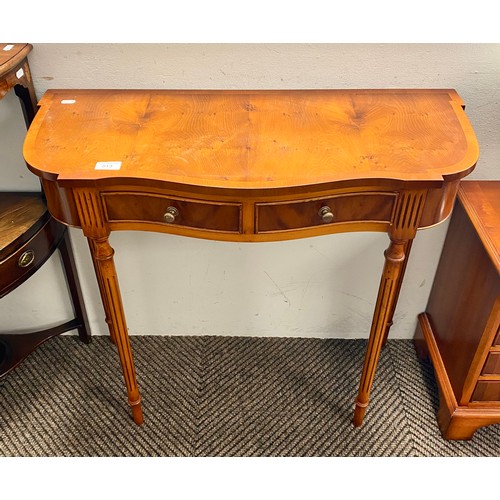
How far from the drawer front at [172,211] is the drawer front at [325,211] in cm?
6

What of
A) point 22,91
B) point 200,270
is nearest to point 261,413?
point 200,270

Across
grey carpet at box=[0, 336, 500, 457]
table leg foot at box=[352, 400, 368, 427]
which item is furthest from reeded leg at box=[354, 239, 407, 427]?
grey carpet at box=[0, 336, 500, 457]

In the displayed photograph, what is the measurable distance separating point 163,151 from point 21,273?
0.48 m

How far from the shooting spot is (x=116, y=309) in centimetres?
127

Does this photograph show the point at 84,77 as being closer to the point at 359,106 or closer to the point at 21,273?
the point at 21,273

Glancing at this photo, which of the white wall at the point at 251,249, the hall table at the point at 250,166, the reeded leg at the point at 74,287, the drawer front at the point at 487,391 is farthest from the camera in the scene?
the reeded leg at the point at 74,287

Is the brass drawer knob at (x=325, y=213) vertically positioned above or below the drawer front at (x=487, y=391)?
above

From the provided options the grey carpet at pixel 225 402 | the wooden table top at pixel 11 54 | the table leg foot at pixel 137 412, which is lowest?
the grey carpet at pixel 225 402

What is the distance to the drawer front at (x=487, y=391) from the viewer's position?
137 centimetres

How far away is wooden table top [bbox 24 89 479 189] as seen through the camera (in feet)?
3.42

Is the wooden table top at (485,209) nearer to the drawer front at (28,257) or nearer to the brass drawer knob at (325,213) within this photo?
the brass drawer knob at (325,213)

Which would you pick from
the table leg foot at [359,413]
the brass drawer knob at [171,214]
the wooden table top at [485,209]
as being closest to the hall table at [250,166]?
the brass drawer knob at [171,214]

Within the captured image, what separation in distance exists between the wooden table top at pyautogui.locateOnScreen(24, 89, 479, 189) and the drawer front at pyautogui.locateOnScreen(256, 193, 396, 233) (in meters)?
0.05

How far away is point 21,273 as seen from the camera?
4.35 ft
